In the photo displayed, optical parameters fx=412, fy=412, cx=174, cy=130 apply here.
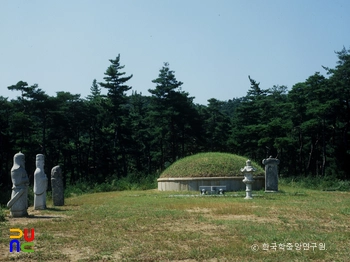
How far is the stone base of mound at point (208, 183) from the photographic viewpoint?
81.1 feet

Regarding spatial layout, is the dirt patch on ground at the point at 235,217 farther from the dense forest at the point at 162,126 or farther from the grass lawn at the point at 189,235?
the dense forest at the point at 162,126

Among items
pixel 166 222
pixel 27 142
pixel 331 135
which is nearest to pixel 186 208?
pixel 166 222

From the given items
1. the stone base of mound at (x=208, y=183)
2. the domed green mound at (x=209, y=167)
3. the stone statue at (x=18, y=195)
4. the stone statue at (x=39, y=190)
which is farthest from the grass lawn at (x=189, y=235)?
the domed green mound at (x=209, y=167)

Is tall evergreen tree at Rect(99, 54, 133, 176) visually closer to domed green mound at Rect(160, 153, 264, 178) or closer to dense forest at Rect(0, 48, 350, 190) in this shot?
dense forest at Rect(0, 48, 350, 190)

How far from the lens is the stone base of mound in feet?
81.1

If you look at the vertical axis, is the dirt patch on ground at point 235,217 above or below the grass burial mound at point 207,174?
below

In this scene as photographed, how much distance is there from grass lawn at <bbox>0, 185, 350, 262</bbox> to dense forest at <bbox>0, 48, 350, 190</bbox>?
26.8 meters

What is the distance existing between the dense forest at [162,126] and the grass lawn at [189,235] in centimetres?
2679

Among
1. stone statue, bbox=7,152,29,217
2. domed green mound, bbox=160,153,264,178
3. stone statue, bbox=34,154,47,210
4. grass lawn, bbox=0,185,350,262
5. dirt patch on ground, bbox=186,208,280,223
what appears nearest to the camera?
grass lawn, bbox=0,185,350,262

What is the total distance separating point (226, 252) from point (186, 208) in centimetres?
784

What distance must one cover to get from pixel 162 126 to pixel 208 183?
78.6 feet

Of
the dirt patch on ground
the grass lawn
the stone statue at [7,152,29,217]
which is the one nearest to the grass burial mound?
the grass lawn

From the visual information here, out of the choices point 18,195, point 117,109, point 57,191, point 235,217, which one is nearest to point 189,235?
point 235,217

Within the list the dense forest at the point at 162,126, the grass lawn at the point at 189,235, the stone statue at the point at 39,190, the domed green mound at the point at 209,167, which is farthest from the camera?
the dense forest at the point at 162,126
